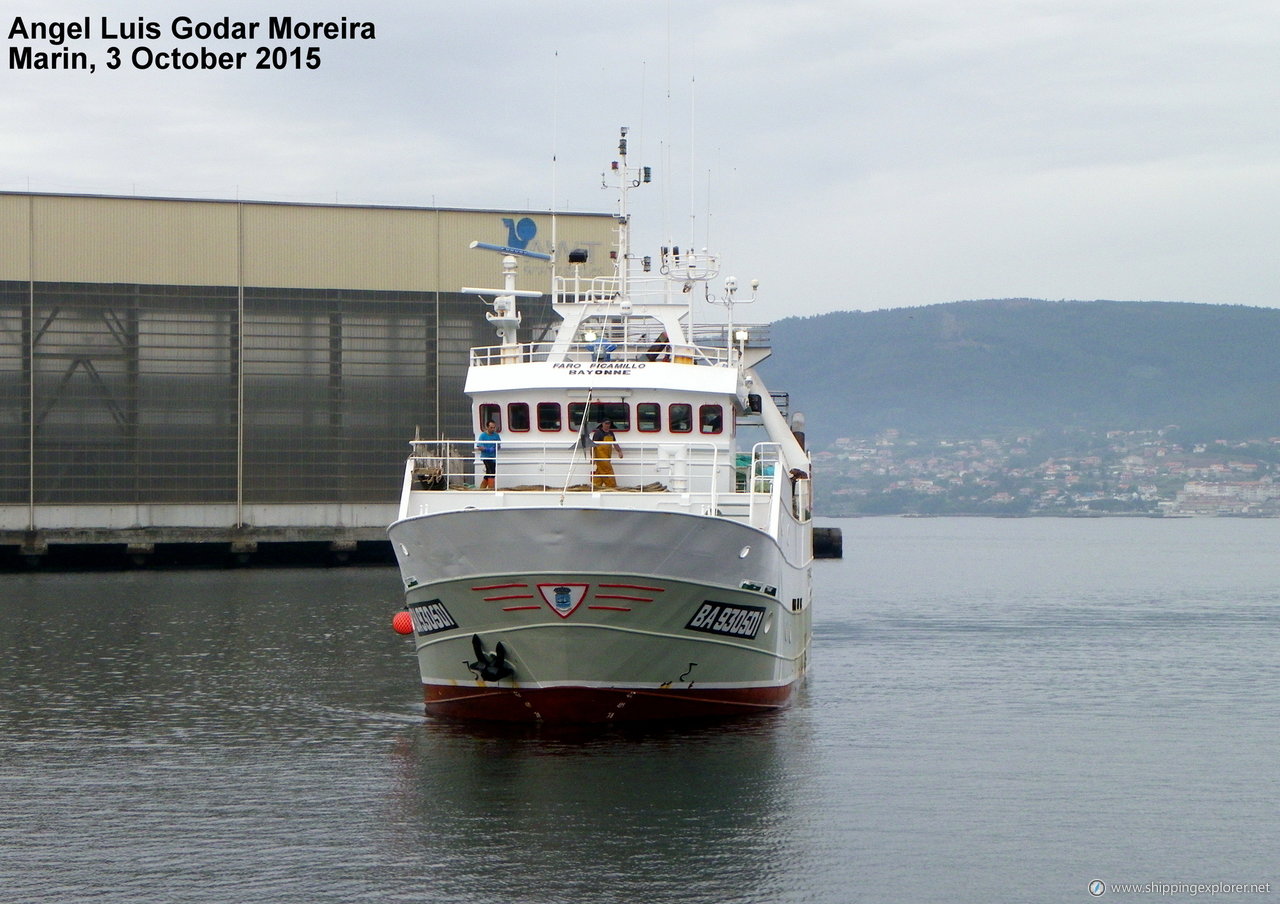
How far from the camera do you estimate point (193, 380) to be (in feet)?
235

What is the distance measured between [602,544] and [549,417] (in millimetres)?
4936

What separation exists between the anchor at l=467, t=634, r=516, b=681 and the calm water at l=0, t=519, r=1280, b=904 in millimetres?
1008

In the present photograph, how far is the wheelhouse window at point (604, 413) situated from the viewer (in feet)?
84.7

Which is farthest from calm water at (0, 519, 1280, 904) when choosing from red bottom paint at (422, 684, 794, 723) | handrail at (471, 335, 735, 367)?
handrail at (471, 335, 735, 367)

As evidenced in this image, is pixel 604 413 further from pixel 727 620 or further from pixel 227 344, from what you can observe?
pixel 227 344

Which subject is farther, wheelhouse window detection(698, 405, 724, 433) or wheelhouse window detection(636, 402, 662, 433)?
wheelhouse window detection(698, 405, 724, 433)

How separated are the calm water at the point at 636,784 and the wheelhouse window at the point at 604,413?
522 cm

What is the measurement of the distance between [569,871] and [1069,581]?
6200cm

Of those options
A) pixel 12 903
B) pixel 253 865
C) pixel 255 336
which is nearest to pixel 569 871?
pixel 253 865

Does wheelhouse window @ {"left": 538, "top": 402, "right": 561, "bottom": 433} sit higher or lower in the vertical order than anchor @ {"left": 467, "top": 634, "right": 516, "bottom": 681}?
higher

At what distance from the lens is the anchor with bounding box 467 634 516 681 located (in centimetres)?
2244

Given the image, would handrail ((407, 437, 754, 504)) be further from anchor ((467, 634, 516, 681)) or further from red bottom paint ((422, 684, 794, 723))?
red bottom paint ((422, 684, 794, 723))

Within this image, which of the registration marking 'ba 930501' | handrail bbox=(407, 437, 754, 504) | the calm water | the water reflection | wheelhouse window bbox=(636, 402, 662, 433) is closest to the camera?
the water reflection

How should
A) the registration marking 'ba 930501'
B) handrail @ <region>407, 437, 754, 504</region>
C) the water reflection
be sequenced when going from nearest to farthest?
the water reflection
the registration marking 'ba 930501'
handrail @ <region>407, 437, 754, 504</region>
